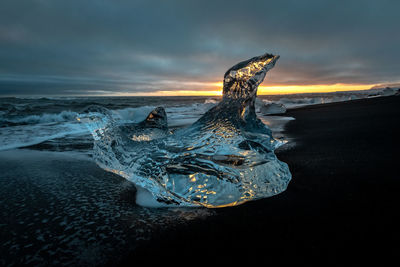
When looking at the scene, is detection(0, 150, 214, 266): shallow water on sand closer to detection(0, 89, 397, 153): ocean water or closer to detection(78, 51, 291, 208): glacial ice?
detection(78, 51, 291, 208): glacial ice

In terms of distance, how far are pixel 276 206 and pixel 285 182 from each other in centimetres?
30

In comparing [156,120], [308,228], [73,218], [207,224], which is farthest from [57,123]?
[308,228]

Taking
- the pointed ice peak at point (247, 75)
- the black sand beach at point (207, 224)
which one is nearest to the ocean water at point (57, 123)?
the black sand beach at point (207, 224)

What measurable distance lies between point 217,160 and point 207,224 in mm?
377

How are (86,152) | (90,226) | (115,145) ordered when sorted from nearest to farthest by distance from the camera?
(90,226) → (115,145) → (86,152)

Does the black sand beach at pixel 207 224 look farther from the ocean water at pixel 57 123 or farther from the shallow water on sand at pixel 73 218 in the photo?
the ocean water at pixel 57 123

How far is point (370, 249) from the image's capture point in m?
0.75

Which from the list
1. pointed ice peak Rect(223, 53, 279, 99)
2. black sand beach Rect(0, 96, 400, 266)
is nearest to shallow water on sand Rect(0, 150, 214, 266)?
black sand beach Rect(0, 96, 400, 266)

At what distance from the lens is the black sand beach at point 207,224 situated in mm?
780

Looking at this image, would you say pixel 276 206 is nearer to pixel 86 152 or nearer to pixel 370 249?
pixel 370 249

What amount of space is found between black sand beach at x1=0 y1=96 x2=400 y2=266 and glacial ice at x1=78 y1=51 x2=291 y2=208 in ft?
0.26

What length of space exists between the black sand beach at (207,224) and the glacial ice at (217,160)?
0.26 ft

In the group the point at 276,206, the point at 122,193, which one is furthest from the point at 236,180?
the point at 122,193

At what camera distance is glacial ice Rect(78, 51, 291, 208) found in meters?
1.17
